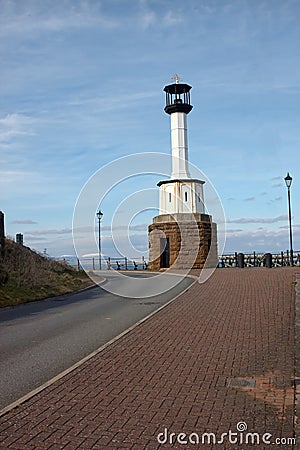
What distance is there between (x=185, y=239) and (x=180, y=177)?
502 centimetres

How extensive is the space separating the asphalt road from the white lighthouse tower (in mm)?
19664

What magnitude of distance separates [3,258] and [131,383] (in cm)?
1920

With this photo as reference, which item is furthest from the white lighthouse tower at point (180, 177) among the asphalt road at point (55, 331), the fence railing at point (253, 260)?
the asphalt road at point (55, 331)

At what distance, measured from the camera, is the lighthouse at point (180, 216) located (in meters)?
40.3

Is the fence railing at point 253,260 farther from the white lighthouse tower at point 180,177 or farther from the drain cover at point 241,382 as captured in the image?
the drain cover at point 241,382

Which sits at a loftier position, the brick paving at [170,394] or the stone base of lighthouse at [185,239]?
the stone base of lighthouse at [185,239]

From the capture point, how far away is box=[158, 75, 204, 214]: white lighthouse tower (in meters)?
41.7

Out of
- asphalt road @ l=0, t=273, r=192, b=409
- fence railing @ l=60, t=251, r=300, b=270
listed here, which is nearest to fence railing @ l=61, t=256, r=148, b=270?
fence railing @ l=60, t=251, r=300, b=270

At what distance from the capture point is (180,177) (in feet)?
138

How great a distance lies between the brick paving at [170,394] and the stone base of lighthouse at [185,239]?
90.7ft

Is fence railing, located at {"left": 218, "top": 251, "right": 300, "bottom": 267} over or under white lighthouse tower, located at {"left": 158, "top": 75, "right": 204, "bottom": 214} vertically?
under

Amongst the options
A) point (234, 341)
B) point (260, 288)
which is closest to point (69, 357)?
point (234, 341)

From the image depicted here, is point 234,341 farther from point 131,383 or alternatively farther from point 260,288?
point 260,288

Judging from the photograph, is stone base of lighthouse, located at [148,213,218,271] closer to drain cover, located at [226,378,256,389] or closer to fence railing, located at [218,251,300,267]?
fence railing, located at [218,251,300,267]
